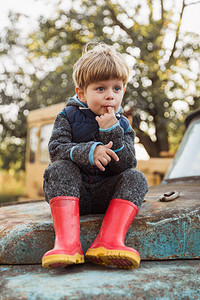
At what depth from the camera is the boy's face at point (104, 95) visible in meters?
1.80

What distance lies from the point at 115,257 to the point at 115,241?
9 centimetres

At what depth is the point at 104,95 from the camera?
71.2 inches

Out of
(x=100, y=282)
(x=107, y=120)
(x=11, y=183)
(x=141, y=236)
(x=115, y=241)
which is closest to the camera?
(x=100, y=282)

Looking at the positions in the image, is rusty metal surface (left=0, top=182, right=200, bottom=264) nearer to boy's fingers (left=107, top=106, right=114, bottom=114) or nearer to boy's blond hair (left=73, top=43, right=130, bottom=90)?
boy's fingers (left=107, top=106, right=114, bottom=114)

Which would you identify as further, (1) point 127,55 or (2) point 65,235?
(1) point 127,55

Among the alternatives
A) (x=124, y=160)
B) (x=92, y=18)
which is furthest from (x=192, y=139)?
(x=92, y=18)

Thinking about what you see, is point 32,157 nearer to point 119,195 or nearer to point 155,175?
point 155,175

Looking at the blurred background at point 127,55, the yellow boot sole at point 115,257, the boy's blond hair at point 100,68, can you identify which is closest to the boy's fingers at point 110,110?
the boy's blond hair at point 100,68

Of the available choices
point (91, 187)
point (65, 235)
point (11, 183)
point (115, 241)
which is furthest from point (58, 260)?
point (11, 183)

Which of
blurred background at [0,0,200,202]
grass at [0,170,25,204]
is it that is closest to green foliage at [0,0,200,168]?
blurred background at [0,0,200,202]

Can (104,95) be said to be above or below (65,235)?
above

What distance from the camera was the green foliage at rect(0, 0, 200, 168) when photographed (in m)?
9.61

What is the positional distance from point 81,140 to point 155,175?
132 inches

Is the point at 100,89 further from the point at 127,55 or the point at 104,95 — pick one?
the point at 127,55
